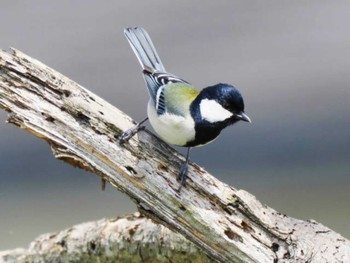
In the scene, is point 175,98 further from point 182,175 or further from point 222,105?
point 182,175

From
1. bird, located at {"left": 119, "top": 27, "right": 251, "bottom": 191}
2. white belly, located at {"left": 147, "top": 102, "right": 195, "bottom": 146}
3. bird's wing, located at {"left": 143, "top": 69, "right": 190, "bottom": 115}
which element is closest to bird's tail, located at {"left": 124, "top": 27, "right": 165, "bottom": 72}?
bird's wing, located at {"left": 143, "top": 69, "right": 190, "bottom": 115}

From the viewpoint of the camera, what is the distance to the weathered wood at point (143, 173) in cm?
272

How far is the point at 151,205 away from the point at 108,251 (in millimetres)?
372

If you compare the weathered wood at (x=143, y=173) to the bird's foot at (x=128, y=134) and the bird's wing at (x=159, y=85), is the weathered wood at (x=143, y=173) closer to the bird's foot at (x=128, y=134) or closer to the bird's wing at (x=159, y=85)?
the bird's foot at (x=128, y=134)

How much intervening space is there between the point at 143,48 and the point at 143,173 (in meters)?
0.60

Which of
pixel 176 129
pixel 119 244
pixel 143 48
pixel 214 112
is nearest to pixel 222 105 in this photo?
pixel 214 112

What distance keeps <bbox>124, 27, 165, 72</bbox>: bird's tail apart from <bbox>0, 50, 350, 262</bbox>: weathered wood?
390mm

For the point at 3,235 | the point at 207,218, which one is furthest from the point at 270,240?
the point at 3,235

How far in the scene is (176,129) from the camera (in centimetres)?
290

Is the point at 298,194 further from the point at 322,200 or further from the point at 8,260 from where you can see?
the point at 8,260

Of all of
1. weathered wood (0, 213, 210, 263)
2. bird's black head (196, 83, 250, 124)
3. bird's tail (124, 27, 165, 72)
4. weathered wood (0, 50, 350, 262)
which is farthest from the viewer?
bird's tail (124, 27, 165, 72)

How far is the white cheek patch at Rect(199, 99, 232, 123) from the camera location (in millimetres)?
2893

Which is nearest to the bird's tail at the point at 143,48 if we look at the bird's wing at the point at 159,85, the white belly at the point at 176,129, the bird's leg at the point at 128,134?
the bird's wing at the point at 159,85

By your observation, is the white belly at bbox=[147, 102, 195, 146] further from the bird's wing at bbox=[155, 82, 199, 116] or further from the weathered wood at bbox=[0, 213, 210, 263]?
the weathered wood at bbox=[0, 213, 210, 263]
